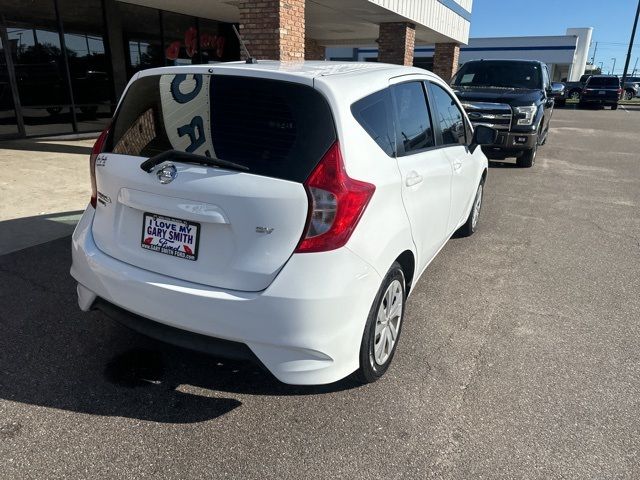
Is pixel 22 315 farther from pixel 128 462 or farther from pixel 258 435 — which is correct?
pixel 258 435

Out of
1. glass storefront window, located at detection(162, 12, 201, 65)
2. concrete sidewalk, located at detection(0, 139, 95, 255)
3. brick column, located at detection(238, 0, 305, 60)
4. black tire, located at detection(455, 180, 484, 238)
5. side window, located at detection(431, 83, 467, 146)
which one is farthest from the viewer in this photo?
glass storefront window, located at detection(162, 12, 201, 65)

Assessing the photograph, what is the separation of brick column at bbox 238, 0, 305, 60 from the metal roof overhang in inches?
56.7

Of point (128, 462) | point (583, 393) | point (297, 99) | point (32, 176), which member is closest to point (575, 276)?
point (583, 393)

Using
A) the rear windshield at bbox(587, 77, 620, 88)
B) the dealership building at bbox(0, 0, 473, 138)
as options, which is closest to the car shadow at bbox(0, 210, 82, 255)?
the dealership building at bbox(0, 0, 473, 138)

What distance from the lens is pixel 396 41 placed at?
13875 millimetres

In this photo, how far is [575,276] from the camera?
445cm

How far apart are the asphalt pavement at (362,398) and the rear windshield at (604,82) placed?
32765 millimetres

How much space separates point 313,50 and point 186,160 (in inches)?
750

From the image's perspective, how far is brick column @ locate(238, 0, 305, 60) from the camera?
8109 millimetres

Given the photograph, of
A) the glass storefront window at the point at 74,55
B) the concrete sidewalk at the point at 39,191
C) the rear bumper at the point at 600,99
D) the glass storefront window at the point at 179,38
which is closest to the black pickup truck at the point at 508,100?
the concrete sidewalk at the point at 39,191

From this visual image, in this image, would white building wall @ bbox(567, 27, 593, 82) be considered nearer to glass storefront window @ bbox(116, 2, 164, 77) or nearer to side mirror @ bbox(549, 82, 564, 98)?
side mirror @ bbox(549, 82, 564, 98)

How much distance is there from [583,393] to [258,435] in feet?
6.07

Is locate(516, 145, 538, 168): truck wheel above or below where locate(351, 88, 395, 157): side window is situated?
below

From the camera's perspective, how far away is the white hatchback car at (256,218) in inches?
86.2
